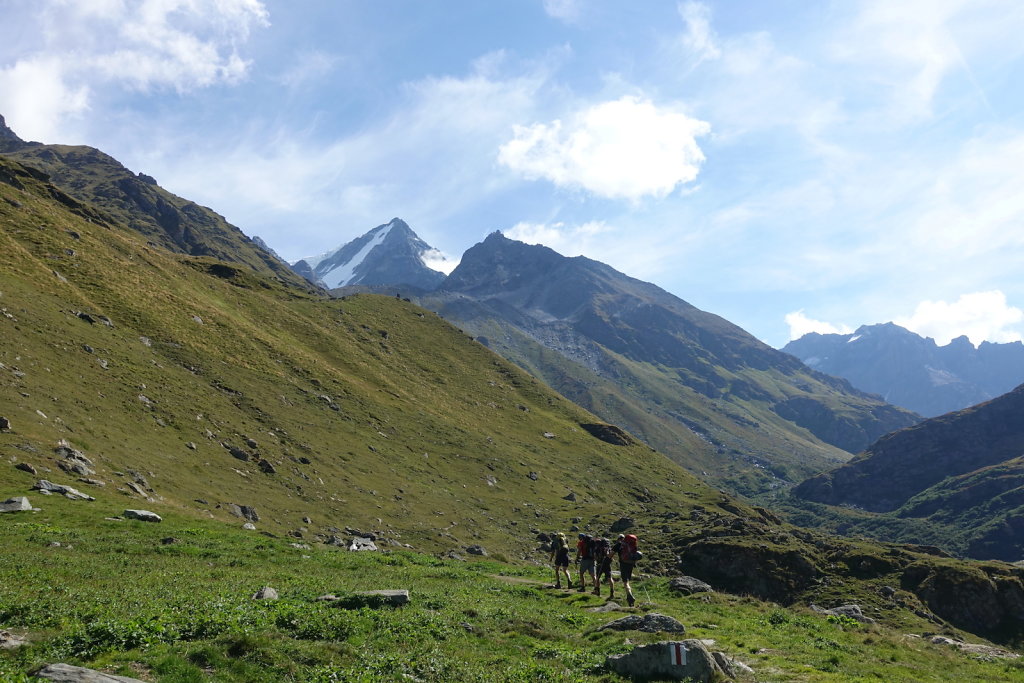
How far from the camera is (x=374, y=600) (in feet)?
63.6

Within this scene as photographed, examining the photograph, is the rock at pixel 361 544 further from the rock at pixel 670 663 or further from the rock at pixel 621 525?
the rock at pixel 621 525

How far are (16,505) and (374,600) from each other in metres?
19.4

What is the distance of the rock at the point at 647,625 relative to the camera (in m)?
19.7

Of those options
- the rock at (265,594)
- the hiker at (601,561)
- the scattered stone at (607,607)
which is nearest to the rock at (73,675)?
the rock at (265,594)

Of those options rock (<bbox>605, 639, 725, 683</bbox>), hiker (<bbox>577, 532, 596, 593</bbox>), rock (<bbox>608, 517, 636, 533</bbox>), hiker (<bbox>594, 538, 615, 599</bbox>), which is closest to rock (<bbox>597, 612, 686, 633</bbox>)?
rock (<bbox>605, 639, 725, 683</bbox>)

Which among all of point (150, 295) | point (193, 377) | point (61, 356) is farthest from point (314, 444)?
point (150, 295)

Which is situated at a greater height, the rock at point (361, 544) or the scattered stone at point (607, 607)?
the rock at point (361, 544)

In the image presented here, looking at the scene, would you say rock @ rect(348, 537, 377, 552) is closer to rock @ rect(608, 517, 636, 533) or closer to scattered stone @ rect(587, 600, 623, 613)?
scattered stone @ rect(587, 600, 623, 613)

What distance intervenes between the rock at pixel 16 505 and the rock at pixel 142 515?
3924 millimetres

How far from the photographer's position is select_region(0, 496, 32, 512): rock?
26.1m

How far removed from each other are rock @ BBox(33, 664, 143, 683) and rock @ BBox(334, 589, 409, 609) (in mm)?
8301

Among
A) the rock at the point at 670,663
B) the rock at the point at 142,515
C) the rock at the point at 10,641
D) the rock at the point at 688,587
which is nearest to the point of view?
the rock at the point at 10,641

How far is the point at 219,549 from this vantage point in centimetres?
2617

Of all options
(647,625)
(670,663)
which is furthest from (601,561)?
(670,663)
